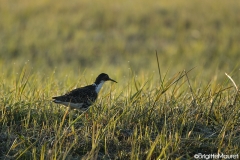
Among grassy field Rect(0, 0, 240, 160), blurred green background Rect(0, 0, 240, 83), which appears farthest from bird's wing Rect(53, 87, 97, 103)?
blurred green background Rect(0, 0, 240, 83)

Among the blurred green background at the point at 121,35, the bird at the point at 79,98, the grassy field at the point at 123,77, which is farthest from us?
the blurred green background at the point at 121,35

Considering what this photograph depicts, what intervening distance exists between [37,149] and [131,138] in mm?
794

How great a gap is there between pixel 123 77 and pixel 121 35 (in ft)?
15.0

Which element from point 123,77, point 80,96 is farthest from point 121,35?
point 80,96

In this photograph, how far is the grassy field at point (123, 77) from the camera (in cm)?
436

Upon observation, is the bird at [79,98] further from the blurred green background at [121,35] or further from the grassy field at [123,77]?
the blurred green background at [121,35]

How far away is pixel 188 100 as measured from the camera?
18.4 feet

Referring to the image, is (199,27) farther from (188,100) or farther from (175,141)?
(175,141)

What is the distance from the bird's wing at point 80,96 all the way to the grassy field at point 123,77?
0.35 feet

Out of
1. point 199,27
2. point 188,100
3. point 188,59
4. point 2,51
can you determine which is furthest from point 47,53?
point 188,100

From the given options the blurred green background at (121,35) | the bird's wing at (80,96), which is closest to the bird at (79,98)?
the bird's wing at (80,96)

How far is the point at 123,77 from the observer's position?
947 cm

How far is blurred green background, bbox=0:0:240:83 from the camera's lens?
1209 cm

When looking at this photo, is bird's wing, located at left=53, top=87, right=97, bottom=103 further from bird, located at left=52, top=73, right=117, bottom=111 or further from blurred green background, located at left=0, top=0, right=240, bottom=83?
blurred green background, located at left=0, top=0, right=240, bottom=83
